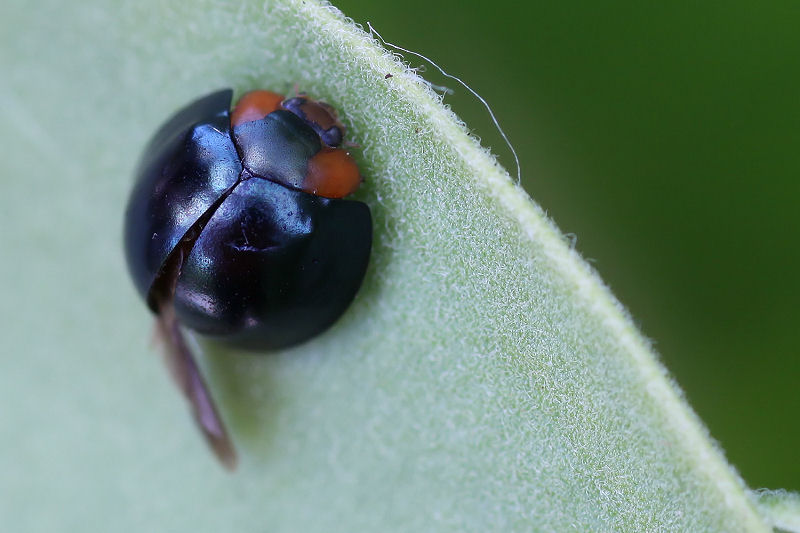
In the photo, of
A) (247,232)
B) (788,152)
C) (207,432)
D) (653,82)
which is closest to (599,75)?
(653,82)

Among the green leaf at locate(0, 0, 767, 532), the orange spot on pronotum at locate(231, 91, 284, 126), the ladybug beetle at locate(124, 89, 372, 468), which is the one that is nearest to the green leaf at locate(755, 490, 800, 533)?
the green leaf at locate(0, 0, 767, 532)

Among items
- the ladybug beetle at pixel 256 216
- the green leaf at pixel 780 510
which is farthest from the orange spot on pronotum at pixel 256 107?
the green leaf at pixel 780 510

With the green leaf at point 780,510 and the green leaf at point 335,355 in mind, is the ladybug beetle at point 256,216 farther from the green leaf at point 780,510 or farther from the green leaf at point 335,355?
the green leaf at point 780,510

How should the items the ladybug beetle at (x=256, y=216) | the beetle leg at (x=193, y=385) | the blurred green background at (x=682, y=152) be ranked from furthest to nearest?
the blurred green background at (x=682, y=152) → the beetle leg at (x=193, y=385) → the ladybug beetle at (x=256, y=216)

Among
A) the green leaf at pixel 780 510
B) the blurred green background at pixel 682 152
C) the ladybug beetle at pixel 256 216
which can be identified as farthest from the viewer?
the blurred green background at pixel 682 152

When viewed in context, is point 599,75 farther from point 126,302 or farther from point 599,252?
point 126,302

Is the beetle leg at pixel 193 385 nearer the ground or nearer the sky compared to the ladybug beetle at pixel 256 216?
nearer the ground
